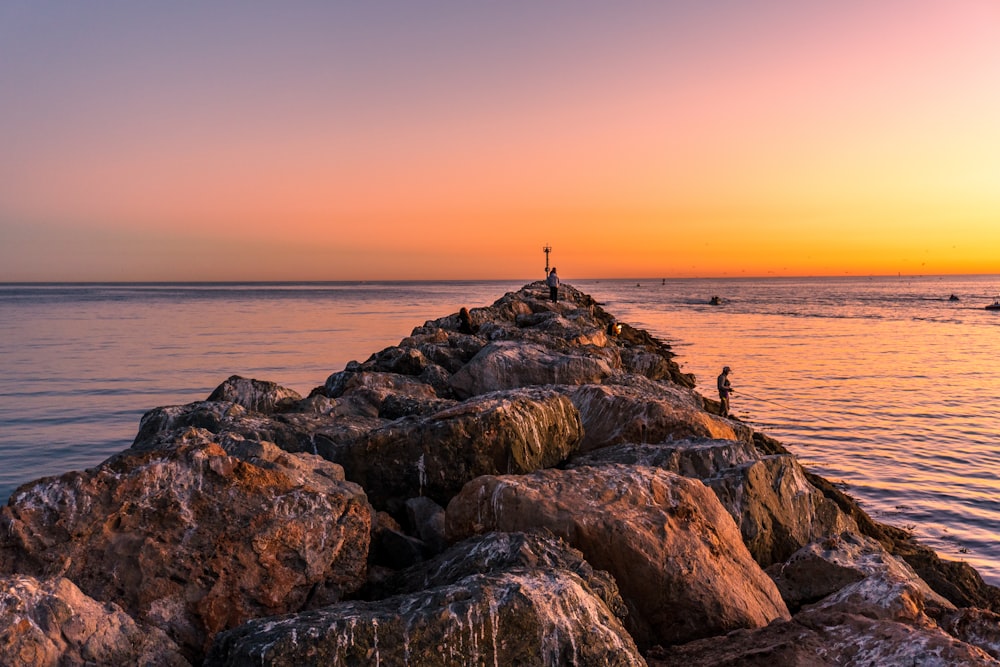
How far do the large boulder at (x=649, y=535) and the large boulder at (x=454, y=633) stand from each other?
3.51ft

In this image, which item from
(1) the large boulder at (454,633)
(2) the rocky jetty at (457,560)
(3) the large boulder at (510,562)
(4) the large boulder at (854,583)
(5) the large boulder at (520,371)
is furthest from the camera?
(5) the large boulder at (520,371)

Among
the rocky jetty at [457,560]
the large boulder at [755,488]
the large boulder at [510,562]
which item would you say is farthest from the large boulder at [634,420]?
the large boulder at [510,562]

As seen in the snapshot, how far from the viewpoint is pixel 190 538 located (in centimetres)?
429

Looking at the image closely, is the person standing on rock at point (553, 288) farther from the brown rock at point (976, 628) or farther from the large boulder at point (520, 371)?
→ the brown rock at point (976, 628)

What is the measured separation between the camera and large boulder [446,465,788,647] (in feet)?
14.6

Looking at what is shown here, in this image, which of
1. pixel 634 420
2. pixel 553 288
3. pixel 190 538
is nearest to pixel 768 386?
pixel 553 288

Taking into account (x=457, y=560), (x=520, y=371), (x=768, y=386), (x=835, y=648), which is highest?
(x=520, y=371)

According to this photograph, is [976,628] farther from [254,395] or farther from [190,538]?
[254,395]

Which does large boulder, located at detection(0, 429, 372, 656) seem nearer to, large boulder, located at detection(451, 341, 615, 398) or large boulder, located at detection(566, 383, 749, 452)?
large boulder, located at detection(566, 383, 749, 452)

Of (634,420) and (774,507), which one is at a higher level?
(634,420)

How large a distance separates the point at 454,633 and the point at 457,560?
1056mm

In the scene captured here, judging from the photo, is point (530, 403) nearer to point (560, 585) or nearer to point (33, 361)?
point (560, 585)

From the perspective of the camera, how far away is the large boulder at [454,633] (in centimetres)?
316

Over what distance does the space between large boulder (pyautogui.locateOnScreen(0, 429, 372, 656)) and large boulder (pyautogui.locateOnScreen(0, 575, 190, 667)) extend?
0.49 meters
